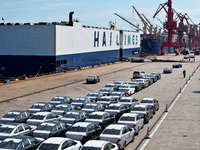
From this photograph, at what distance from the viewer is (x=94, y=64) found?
86.9 meters

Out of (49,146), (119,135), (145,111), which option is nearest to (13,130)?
(49,146)

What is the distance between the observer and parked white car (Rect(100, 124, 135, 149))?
61.8ft

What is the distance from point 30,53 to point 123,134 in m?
50.8

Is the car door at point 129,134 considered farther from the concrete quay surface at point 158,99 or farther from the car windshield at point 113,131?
the car windshield at point 113,131

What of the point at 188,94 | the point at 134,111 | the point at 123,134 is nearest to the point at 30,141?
the point at 123,134

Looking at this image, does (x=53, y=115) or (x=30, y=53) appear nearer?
(x=53, y=115)

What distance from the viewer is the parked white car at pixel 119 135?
18844 millimetres

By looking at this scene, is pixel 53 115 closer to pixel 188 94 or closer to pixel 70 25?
pixel 188 94

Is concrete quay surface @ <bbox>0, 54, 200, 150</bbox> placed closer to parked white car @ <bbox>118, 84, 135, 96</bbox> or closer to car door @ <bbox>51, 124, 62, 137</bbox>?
parked white car @ <bbox>118, 84, 135, 96</bbox>

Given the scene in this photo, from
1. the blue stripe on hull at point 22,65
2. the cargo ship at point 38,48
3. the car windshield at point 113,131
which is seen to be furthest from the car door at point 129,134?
the blue stripe on hull at point 22,65

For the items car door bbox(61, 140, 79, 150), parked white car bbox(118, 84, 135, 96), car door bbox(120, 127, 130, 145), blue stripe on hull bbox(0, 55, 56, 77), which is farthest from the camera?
blue stripe on hull bbox(0, 55, 56, 77)

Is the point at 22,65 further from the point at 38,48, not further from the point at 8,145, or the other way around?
the point at 8,145

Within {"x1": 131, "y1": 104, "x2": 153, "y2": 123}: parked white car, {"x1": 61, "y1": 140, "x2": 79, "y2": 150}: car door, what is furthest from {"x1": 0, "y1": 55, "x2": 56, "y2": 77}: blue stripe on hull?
{"x1": 61, "y1": 140, "x2": 79, "y2": 150}: car door

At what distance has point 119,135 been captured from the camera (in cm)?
1911
